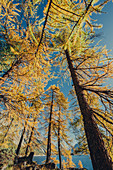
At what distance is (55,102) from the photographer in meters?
10.8

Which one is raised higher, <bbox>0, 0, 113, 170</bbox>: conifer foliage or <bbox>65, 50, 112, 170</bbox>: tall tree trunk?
<bbox>0, 0, 113, 170</bbox>: conifer foliage

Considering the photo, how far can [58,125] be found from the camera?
8.60 metres

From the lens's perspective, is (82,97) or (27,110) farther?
(27,110)

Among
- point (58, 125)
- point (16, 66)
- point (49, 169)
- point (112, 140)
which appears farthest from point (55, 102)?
point (112, 140)

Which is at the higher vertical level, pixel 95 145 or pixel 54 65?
pixel 54 65

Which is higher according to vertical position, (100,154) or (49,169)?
(100,154)

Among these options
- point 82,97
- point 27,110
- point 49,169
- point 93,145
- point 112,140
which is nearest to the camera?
point 93,145

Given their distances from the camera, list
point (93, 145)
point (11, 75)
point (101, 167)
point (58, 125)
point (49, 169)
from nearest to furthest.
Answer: point (101, 167)
point (93, 145)
point (11, 75)
point (49, 169)
point (58, 125)

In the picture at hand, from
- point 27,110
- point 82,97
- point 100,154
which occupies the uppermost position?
point 82,97

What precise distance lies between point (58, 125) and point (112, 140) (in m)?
6.89

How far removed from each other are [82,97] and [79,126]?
4824mm

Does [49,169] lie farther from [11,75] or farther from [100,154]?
[11,75]

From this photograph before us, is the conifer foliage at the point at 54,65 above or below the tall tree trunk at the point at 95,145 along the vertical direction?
above

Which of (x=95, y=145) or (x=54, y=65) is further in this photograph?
(x=54, y=65)
